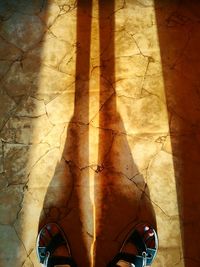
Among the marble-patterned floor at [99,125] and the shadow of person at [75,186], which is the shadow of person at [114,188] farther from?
the shadow of person at [75,186]

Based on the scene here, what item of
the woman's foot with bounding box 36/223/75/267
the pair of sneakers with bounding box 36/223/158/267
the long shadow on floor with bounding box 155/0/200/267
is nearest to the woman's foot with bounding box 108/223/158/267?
the pair of sneakers with bounding box 36/223/158/267

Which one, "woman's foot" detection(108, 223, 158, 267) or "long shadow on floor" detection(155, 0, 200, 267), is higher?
"long shadow on floor" detection(155, 0, 200, 267)

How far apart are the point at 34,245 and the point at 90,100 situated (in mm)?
1304

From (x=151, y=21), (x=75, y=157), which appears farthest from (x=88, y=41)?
(x=75, y=157)

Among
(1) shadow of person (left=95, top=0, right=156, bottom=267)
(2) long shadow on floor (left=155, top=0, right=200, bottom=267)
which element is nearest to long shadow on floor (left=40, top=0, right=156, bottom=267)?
(1) shadow of person (left=95, top=0, right=156, bottom=267)

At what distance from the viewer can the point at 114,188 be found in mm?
2268

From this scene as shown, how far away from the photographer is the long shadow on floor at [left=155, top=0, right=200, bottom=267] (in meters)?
2.16

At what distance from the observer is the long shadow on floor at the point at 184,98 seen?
2.16 meters

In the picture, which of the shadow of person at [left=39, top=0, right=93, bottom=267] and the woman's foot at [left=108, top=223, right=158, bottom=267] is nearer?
the woman's foot at [left=108, top=223, right=158, bottom=267]

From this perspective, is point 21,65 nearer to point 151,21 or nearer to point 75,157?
point 75,157

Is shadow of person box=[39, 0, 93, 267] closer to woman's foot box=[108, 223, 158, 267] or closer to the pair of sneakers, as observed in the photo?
the pair of sneakers

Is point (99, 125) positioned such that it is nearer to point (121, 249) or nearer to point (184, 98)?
point (184, 98)

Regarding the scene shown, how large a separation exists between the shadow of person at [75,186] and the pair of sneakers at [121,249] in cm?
7

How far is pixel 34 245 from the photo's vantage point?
2160 millimetres
